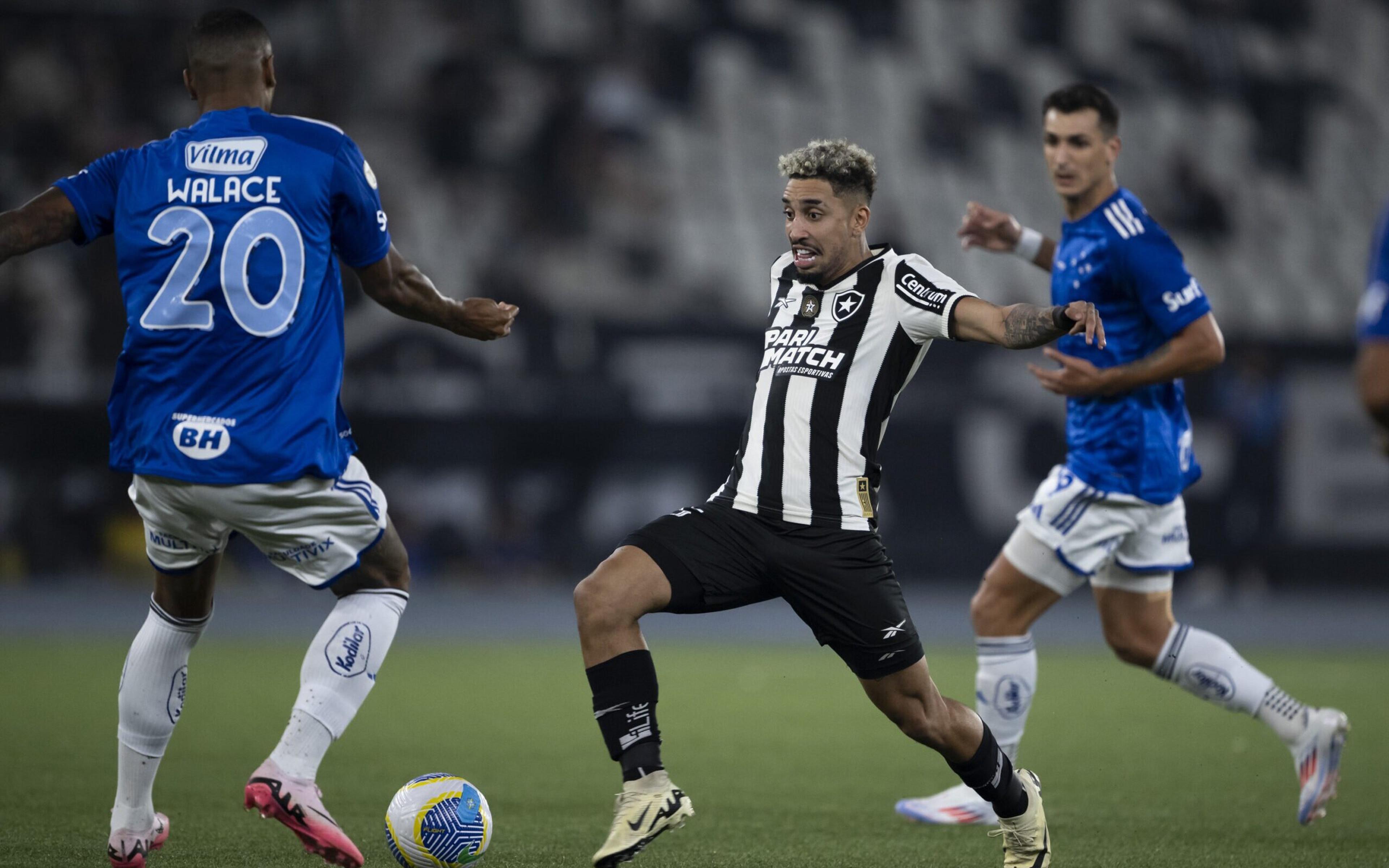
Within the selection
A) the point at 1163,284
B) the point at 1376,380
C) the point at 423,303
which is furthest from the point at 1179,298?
the point at 423,303

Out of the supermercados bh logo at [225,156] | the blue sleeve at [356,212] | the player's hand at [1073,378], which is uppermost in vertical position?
the supermercados bh logo at [225,156]

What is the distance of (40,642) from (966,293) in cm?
994

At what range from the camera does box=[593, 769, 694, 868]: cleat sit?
419 centimetres

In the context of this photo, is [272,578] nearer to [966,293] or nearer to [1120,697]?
[1120,697]

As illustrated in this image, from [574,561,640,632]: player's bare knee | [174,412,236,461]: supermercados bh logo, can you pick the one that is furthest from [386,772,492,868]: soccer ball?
[174,412,236,461]: supermercados bh logo

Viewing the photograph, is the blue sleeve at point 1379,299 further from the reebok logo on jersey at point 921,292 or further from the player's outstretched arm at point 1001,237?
the player's outstretched arm at point 1001,237

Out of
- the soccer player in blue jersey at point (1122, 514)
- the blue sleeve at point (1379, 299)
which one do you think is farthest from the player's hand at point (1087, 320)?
the soccer player in blue jersey at point (1122, 514)

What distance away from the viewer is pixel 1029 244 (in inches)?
263

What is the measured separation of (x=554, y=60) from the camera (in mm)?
Result: 19281

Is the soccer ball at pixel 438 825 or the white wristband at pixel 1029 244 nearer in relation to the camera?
the soccer ball at pixel 438 825

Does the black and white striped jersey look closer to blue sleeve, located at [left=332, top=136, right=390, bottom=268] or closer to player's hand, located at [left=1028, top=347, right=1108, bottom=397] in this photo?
player's hand, located at [left=1028, top=347, right=1108, bottom=397]

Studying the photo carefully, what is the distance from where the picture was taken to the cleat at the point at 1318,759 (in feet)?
18.5

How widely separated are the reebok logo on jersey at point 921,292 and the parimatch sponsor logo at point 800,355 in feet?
0.95

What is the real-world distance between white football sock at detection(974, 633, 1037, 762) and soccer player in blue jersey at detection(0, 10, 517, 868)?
2600mm
